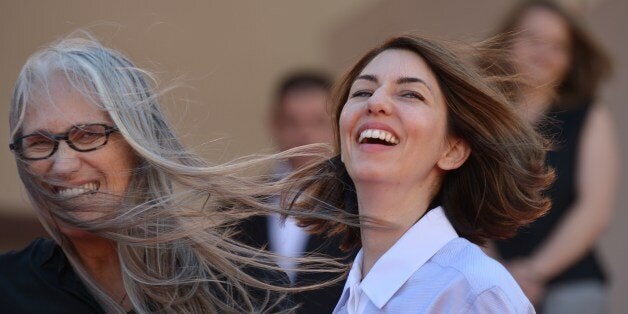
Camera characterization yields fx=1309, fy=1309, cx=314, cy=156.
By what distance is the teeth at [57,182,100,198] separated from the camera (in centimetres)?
327

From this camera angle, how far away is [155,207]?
335cm

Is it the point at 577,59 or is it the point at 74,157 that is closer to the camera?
the point at 74,157

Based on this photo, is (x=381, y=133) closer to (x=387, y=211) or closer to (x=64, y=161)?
(x=387, y=211)

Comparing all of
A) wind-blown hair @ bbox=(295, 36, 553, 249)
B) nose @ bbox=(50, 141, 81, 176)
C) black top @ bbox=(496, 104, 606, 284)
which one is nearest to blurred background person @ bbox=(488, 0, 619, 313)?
black top @ bbox=(496, 104, 606, 284)

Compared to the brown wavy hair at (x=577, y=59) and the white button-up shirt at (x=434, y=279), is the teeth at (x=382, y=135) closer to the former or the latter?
the white button-up shirt at (x=434, y=279)

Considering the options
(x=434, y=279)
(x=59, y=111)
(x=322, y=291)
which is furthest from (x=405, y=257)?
(x=59, y=111)

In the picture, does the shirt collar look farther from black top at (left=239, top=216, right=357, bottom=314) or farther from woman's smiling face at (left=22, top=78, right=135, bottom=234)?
woman's smiling face at (left=22, top=78, right=135, bottom=234)

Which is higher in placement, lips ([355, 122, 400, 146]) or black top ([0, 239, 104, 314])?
lips ([355, 122, 400, 146])

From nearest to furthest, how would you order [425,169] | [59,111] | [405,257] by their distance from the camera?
1. [405,257]
2. [425,169]
3. [59,111]

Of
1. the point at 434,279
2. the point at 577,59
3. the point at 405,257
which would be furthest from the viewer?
the point at 577,59

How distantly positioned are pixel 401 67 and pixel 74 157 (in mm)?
841

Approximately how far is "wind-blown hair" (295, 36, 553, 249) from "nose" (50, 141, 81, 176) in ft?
2.60

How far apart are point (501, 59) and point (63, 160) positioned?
1184mm

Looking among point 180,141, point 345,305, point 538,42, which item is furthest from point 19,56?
point 345,305
